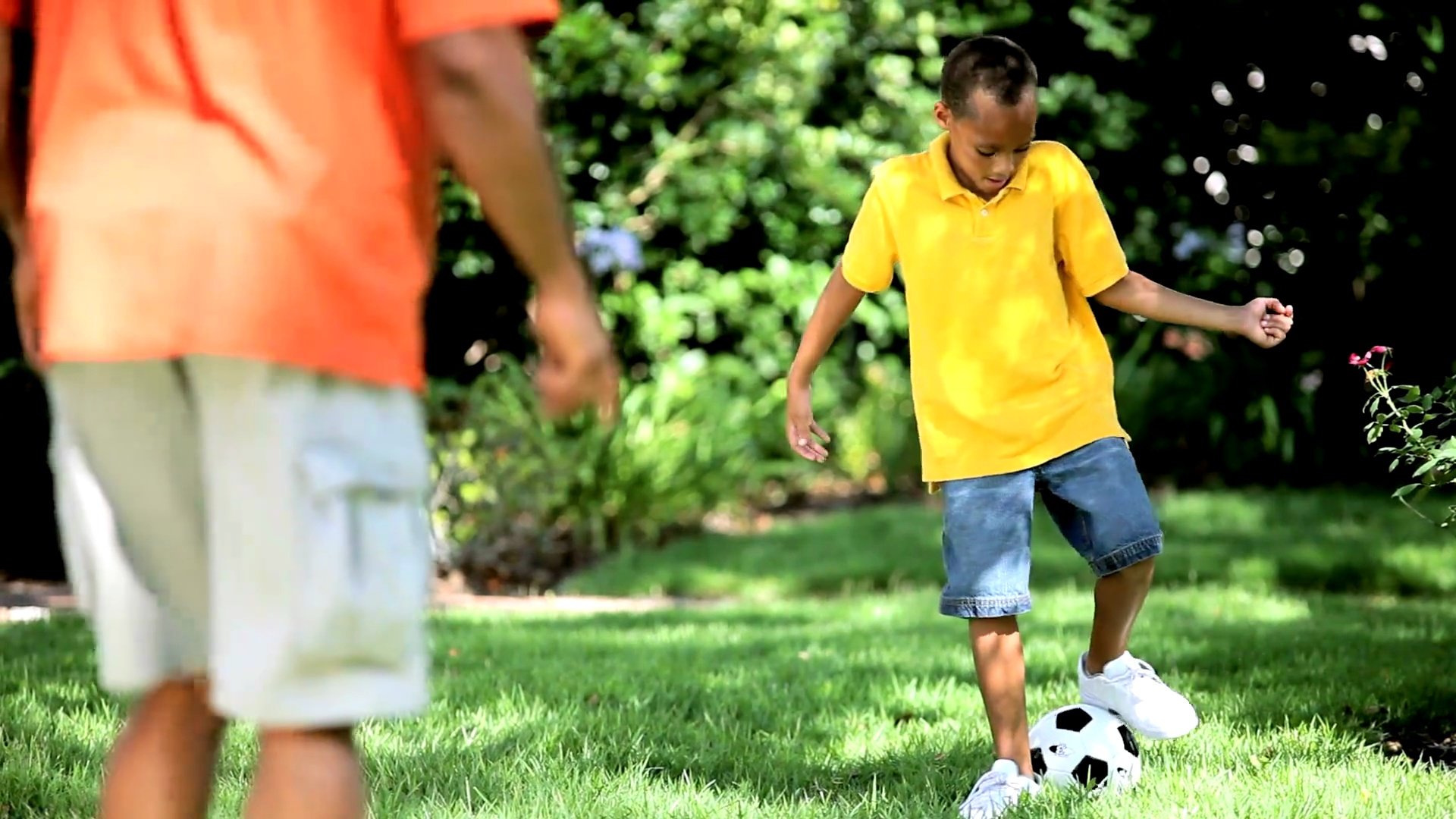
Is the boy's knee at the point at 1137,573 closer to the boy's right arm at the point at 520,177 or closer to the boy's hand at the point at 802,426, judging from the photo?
the boy's hand at the point at 802,426

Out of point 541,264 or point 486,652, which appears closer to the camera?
point 541,264

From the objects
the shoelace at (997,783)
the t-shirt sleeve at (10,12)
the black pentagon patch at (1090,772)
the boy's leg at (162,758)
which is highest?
the t-shirt sleeve at (10,12)

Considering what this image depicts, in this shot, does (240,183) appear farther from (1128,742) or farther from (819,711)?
(819,711)

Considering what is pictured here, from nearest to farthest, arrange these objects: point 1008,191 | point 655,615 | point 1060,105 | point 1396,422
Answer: point 1008,191, point 1396,422, point 655,615, point 1060,105

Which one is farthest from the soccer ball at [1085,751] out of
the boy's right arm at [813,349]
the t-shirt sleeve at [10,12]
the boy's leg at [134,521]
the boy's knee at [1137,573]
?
the t-shirt sleeve at [10,12]

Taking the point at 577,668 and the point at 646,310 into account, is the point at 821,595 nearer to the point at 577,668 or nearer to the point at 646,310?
the point at 646,310

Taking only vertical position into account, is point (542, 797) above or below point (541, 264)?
below

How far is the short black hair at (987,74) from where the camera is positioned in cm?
311

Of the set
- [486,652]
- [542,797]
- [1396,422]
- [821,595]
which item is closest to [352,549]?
[542,797]

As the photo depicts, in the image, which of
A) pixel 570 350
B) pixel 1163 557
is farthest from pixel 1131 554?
pixel 1163 557

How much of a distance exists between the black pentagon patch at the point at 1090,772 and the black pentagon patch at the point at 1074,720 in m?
0.08

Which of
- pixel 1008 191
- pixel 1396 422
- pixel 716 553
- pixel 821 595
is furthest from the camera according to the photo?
pixel 716 553

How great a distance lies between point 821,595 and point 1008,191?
419cm

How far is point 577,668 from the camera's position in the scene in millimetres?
4516
